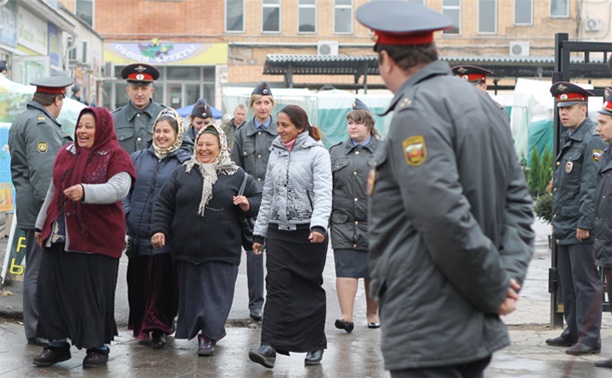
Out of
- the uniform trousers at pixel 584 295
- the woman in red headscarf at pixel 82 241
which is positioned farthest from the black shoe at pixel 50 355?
the uniform trousers at pixel 584 295

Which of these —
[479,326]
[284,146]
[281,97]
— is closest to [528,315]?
[284,146]

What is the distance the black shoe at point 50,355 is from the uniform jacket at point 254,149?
2863 millimetres

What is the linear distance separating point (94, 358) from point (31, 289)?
0.95 meters

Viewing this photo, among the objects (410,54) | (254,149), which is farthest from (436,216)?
(254,149)

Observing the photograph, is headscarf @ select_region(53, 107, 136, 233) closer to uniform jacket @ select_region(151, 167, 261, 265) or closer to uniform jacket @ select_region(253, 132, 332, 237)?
uniform jacket @ select_region(151, 167, 261, 265)

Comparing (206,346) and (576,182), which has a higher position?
(576,182)

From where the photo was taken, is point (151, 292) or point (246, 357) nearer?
point (246, 357)

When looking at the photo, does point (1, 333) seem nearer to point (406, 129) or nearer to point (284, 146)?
point (284, 146)

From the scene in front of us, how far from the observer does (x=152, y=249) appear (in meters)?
8.16

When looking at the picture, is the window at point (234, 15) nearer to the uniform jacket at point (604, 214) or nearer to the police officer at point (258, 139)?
the police officer at point (258, 139)

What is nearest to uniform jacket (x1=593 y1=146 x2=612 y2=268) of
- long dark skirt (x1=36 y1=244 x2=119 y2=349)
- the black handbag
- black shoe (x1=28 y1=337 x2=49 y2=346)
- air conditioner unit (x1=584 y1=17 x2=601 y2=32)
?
the black handbag

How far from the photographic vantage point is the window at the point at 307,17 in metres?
45.6

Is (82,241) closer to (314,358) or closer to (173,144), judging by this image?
(173,144)

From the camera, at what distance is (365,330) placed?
29.9 ft
